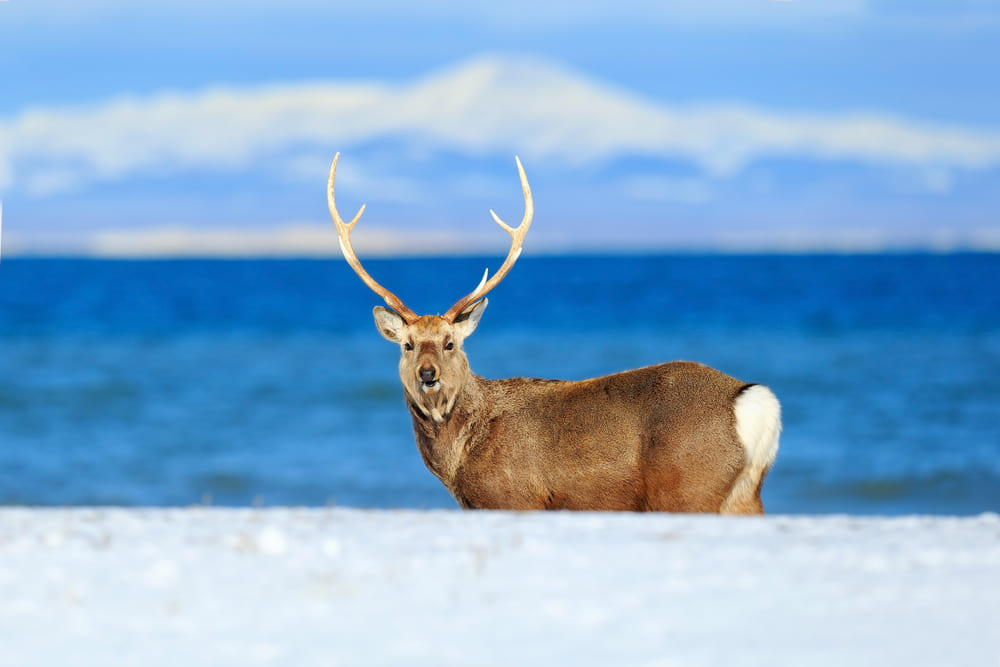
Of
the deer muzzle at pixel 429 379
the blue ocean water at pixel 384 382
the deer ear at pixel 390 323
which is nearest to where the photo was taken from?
the deer muzzle at pixel 429 379

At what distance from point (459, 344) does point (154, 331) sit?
28.9 meters

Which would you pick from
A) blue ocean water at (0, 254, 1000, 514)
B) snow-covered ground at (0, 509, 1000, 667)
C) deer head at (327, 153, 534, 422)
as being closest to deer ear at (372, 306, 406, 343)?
deer head at (327, 153, 534, 422)

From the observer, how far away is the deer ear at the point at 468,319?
25.3 ft

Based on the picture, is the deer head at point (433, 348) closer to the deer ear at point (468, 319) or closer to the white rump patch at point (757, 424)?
the deer ear at point (468, 319)

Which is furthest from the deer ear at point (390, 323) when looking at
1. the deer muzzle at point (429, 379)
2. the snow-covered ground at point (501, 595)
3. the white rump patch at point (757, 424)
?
the snow-covered ground at point (501, 595)

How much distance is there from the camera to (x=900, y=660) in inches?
148

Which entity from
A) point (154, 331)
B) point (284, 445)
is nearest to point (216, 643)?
point (284, 445)

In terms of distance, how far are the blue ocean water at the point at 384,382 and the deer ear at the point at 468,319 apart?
1653 millimetres

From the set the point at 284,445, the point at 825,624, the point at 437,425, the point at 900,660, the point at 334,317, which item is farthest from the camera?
the point at 334,317

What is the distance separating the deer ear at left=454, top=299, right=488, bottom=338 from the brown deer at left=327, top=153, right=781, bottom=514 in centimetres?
1

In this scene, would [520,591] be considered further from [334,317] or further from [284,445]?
[334,317]

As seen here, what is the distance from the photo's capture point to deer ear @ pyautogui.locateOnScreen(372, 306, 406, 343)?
304 inches

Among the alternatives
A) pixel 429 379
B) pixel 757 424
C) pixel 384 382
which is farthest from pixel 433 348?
pixel 384 382

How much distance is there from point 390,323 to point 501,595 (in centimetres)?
366
